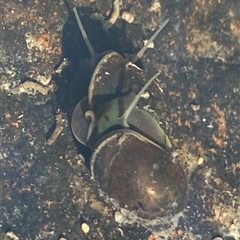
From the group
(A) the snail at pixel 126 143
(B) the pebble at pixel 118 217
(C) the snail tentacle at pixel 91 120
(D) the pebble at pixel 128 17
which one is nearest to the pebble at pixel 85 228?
(B) the pebble at pixel 118 217

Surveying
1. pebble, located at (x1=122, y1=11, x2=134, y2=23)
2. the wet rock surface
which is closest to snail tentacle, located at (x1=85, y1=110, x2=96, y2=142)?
the wet rock surface

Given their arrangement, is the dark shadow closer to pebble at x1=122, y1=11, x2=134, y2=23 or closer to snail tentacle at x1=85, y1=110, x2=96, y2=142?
pebble at x1=122, y1=11, x2=134, y2=23

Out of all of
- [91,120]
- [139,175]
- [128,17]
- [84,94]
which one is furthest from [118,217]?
[128,17]

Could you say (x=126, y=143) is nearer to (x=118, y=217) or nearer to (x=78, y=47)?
(x=118, y=217)

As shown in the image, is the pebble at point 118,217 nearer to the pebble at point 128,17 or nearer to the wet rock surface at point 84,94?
the wet rock surface at point 84,94

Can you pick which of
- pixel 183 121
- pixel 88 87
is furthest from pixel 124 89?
pixel 183 121
